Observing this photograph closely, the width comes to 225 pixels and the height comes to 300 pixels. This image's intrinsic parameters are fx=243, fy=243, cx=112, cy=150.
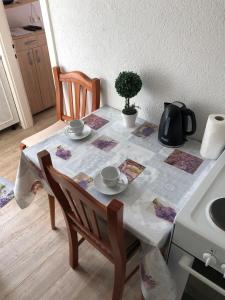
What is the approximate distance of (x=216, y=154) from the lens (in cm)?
106

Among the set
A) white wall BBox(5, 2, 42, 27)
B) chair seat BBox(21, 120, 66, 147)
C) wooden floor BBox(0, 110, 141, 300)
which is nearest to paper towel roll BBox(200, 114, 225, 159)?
wooden floor BBox(0, 110, 141, 300)

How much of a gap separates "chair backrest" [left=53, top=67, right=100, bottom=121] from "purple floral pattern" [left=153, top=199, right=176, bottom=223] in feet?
2.72

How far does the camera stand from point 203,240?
71 centimetres

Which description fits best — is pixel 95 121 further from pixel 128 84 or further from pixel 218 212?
pixel 218 212

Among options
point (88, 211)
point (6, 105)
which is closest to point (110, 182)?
point (88, 211)

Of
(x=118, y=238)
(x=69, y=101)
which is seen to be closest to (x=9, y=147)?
(x=69, y=101)

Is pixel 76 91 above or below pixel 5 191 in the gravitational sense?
above

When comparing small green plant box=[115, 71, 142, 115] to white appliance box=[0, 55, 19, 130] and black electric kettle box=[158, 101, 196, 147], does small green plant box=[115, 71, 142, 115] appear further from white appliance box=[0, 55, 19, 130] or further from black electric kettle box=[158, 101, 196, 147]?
white appliance box=[0, 55, 19, 130]

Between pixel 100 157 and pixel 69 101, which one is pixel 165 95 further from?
pixel 69 101

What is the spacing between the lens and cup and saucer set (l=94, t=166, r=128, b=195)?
0.94 metres

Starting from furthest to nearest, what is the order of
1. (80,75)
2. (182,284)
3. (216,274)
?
(80,75) → (182,284) → (216,274)

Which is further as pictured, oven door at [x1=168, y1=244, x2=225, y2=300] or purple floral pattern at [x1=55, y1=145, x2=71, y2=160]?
purple floral pattern at [x1=55, y1=145, x2=71, y2=160]

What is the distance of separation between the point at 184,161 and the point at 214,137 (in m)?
0.17

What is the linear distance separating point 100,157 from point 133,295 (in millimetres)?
790
